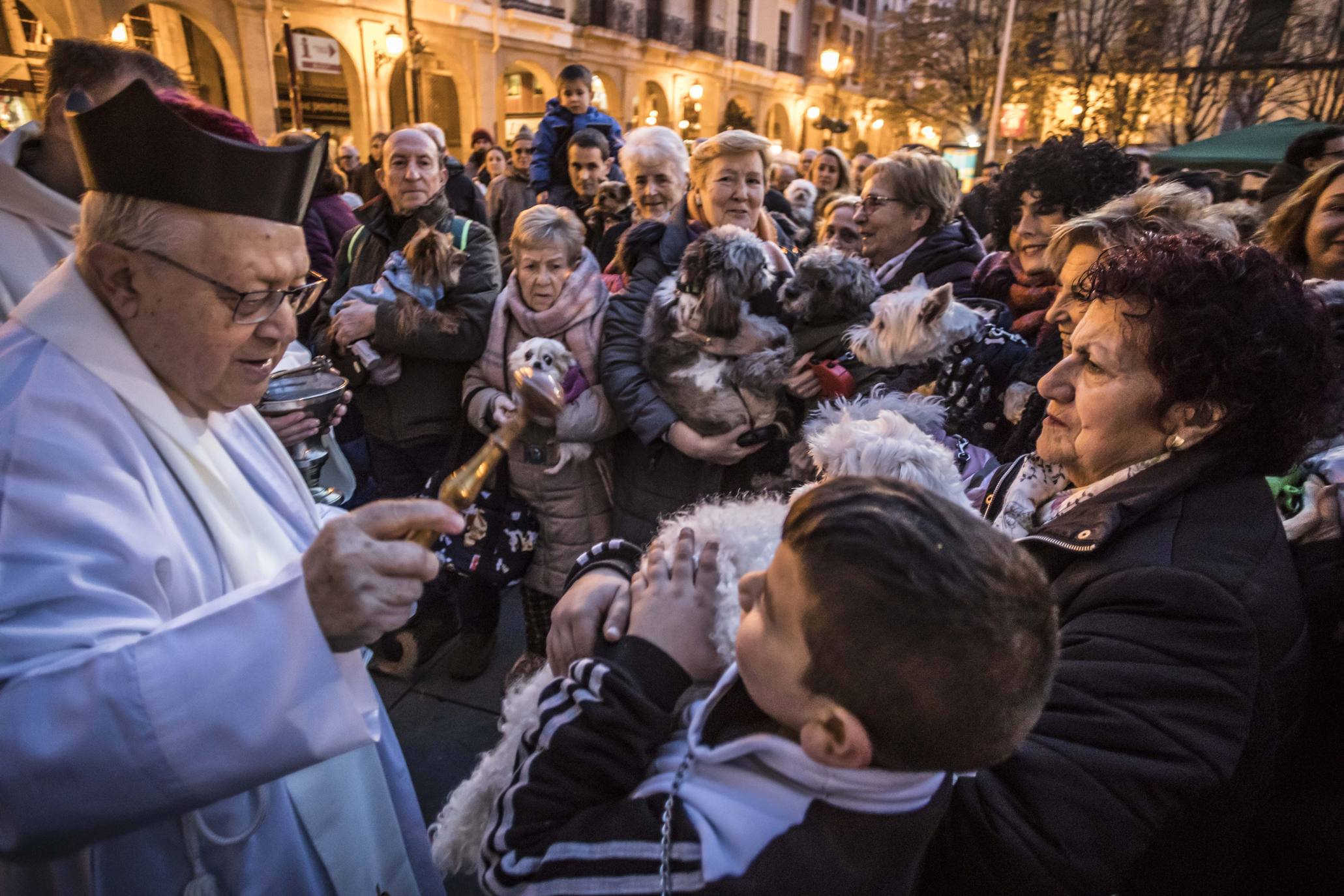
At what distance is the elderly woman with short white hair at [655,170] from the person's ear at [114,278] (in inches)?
113

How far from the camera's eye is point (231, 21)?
15.1m

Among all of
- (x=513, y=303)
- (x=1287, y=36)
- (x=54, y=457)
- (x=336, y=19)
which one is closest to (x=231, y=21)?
(x=336, y=19)

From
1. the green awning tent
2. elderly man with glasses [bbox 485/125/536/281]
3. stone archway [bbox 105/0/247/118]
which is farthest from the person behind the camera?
stone archway [bbox 105/0/247/118]

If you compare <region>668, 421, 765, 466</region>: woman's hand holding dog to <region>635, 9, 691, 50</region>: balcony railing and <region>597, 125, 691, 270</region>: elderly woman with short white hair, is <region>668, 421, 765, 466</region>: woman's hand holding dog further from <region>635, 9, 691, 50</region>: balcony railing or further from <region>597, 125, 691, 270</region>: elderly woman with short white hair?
<region>635, 9, 691, 50</region>: balcony railing

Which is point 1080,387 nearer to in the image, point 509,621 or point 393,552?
point 393,552

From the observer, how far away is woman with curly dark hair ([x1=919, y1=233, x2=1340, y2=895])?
1.07 m

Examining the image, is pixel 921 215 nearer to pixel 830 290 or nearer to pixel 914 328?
pixel 830 290

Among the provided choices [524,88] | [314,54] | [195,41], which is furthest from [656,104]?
[314,54]

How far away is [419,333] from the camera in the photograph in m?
3.17

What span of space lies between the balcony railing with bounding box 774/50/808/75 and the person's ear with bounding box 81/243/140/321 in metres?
39.0

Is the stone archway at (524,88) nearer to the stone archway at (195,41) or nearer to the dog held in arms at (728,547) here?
the stone archway at (195,41)

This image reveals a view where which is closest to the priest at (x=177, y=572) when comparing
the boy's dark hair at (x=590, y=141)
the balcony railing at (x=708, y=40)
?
the boy's dark hair at (x=590, y=141)

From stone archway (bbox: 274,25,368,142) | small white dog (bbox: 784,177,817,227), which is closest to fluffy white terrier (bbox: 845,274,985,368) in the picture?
small white dog (bbox: 784,177,817,227)

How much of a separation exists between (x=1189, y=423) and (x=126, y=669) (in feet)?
6.19
